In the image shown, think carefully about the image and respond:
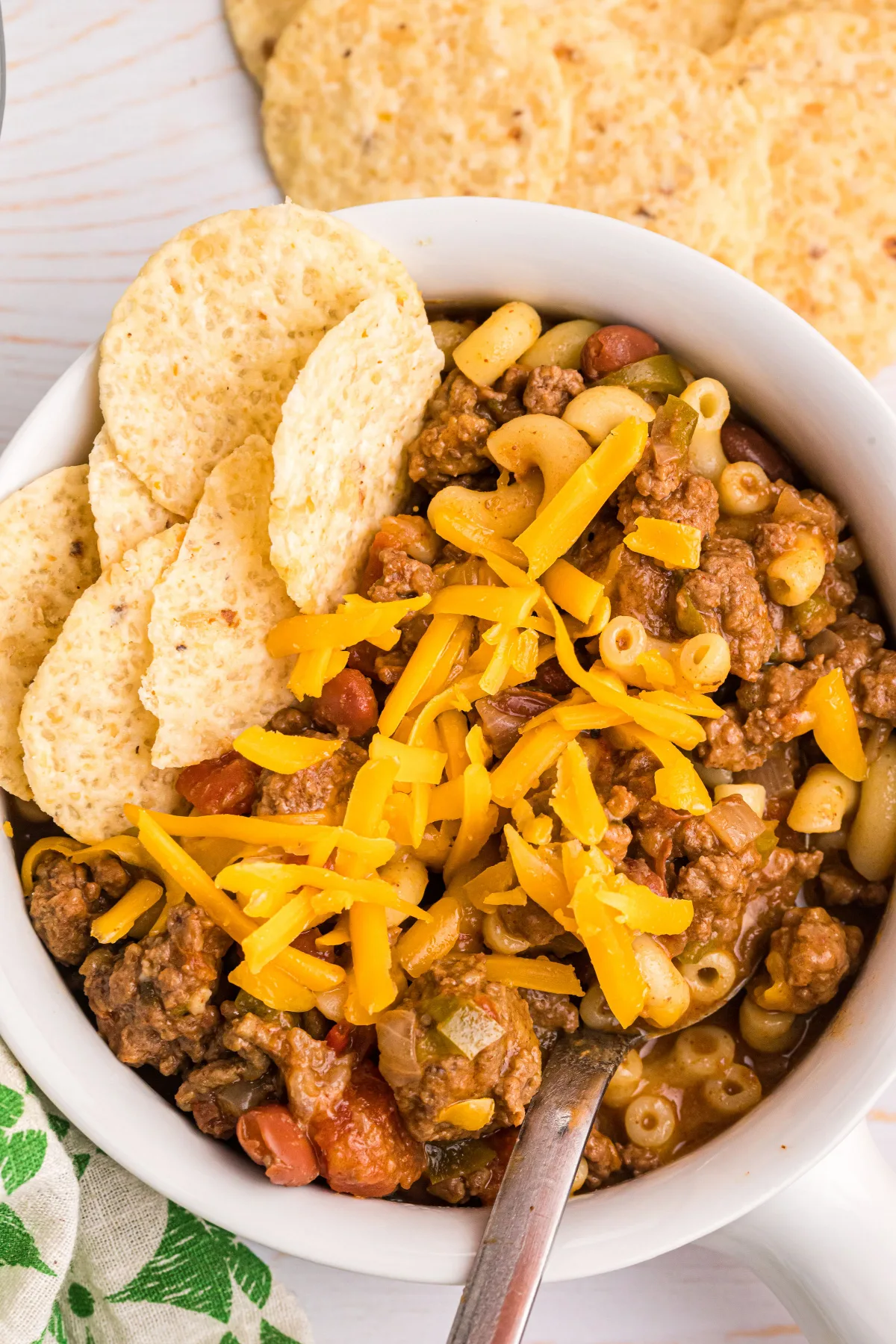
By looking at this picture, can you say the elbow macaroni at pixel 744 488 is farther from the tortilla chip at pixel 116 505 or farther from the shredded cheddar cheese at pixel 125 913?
the shredded cheddar cheese at pixel 125 913

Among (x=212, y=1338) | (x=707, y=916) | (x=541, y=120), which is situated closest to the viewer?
(x=707, y=916)

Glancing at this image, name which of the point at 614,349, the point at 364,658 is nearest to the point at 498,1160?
the point at 364,658

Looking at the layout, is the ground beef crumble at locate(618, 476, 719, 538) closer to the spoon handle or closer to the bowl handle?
the spoon handle

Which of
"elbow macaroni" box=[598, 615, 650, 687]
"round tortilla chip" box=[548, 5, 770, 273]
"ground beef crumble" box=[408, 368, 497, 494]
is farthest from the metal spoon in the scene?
Answer: "round tortilla chip" box=[548, 5, 770, 273]

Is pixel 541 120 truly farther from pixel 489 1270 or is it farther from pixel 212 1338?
pixel 212 1338

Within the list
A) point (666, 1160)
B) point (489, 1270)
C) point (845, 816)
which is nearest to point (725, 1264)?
point (666, 1160)

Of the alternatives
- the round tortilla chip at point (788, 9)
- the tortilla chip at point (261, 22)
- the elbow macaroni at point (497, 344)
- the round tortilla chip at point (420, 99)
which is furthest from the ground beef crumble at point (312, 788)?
the round tortilla chip at point (788, 9)
